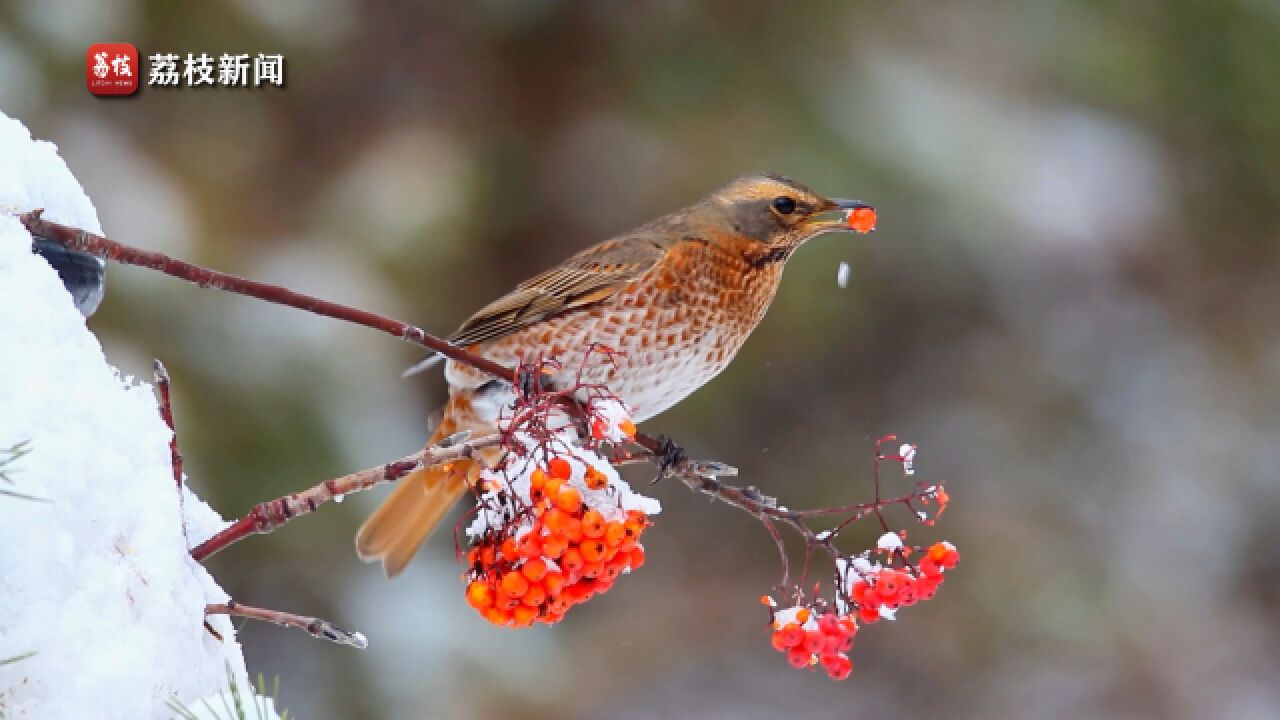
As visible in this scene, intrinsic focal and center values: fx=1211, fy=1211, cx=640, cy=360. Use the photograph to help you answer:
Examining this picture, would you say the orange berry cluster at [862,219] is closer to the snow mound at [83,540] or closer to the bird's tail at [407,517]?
the bird's tail at [407,517]

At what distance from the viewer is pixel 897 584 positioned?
128 centimetres

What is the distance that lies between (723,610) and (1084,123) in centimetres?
237

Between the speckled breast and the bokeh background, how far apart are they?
1610mm

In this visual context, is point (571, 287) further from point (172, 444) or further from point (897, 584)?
point (172, 444)

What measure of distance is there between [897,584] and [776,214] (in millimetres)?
1068

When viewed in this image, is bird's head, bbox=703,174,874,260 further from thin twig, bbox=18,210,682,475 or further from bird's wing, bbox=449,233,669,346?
thin twig, bbox=18,210,682,475

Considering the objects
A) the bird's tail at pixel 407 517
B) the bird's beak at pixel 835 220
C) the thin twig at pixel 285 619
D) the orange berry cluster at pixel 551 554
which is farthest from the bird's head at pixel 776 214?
the thin twig at pixel 285 619

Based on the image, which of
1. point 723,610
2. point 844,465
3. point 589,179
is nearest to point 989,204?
point 844,465

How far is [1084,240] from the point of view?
4719 mm

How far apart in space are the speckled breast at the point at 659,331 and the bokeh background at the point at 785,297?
63.4 inches

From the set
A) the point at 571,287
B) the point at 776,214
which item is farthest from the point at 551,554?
the point at 776,214

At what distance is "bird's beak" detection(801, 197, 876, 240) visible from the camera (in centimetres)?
204

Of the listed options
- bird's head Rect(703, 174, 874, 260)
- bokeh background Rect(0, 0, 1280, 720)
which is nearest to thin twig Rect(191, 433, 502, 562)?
bird's head Rect(703, 174, 874, 260)

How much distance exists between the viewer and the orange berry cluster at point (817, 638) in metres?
1.28
